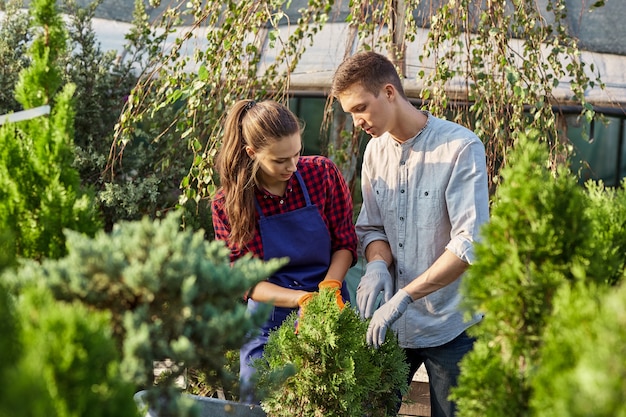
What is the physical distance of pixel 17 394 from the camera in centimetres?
83

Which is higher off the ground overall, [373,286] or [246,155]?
[246,155]

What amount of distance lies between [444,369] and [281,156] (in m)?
0.82

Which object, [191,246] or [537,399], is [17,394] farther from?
[537,399]

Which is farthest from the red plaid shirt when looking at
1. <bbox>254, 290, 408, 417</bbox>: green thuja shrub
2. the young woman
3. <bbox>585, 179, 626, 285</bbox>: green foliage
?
<bbox>585, 179, 626, 285</bbox>: green foliage

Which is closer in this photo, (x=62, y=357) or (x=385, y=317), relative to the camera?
(x=62, y=357)

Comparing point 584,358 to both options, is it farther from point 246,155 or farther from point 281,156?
point 246,155

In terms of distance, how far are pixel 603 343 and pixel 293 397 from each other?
1.15 metres

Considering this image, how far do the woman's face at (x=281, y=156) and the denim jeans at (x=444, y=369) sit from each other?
0.71 m

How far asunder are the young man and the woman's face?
0.67ft

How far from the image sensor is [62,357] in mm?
953

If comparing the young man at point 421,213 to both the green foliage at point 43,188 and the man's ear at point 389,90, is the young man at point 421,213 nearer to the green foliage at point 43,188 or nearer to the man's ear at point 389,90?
the man's ear at point 389,90

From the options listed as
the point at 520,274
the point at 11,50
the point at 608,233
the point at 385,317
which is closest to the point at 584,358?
the point at 520,274

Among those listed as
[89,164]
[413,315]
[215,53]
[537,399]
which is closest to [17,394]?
[537,399]

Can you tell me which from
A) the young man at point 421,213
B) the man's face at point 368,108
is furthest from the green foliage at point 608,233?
the man's face at point 368,108
